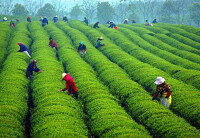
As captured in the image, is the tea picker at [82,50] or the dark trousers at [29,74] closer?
the dark trousers at [29,74]

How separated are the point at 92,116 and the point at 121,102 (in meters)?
3.16

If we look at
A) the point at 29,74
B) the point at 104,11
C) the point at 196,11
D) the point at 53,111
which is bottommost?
the point at 53,111

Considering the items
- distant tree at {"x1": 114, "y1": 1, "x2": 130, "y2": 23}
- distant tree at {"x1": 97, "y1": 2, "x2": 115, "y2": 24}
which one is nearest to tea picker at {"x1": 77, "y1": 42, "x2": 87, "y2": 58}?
distant tree at {"x1": 97, "y1": 2, "x2": 115, "y2": 24}

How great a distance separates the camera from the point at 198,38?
32.4 meters

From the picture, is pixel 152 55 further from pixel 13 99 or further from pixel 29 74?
pixel 13 99

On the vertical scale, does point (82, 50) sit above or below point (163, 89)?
above

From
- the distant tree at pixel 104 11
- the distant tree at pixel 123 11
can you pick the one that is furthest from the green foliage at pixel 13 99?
the distant tree at pixel 123 11

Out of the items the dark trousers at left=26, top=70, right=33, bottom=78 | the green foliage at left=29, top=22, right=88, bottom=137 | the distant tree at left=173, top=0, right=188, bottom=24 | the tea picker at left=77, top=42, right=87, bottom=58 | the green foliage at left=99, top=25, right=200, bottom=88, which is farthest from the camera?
the distant tree at left=173, top=0, right=188, bottom=24

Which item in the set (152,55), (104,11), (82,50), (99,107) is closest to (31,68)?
(99,107)

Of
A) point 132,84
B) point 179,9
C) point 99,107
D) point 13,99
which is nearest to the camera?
point 99,107

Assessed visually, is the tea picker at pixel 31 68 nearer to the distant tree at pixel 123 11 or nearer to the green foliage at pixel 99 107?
the green foliage at pixel 99 107

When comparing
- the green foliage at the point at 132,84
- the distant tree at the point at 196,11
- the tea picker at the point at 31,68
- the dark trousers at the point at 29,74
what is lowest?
the green foliage at the point at 132,84

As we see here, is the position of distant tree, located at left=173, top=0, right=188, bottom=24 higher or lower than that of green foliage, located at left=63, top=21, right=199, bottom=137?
higher

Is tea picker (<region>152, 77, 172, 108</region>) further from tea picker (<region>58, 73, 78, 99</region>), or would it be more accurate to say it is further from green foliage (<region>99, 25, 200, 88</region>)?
tea picker (<region>58, 73, 78, 99</region>)
